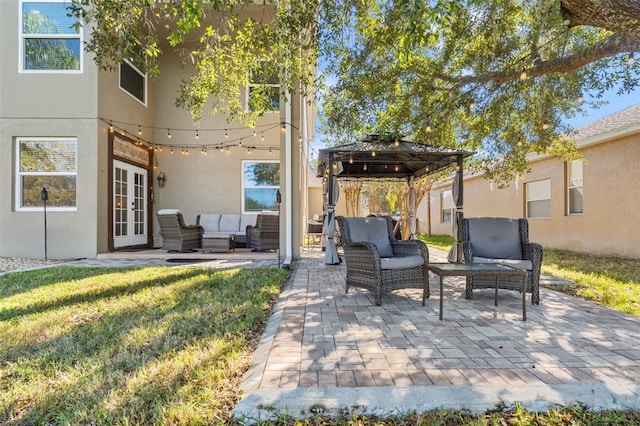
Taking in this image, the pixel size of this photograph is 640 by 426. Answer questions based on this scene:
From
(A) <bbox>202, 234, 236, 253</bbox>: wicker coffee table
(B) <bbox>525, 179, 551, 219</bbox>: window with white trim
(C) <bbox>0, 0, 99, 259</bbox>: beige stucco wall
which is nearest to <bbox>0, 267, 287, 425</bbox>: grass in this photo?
(C) <bbox>0, 0, 99, 259</bbox>: beige stucco wall

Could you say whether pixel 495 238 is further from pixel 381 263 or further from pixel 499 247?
pixel 381 263

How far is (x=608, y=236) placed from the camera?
9.34 meters

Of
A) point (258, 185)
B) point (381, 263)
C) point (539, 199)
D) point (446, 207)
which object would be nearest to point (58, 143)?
point (258, 185)

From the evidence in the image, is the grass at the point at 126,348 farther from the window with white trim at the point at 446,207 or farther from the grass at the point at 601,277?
the window with white trim at the point at 446,207

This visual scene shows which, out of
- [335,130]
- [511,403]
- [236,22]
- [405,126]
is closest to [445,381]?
[511,403]

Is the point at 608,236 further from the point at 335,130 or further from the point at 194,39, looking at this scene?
the point at 194,39

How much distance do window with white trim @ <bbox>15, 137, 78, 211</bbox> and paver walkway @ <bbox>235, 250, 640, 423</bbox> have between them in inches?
266

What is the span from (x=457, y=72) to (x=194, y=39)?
7.26 m

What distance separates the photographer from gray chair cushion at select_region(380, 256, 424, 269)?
433 cm

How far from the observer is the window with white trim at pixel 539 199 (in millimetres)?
11875

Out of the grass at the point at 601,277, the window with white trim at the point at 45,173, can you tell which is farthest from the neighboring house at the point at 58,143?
the grass at the point at 601,277

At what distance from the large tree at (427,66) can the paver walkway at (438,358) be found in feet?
11.7

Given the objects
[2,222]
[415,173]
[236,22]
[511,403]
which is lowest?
[511,403]

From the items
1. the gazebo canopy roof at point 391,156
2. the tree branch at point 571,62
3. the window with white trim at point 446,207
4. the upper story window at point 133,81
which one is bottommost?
the window with white trim at point 446,207
